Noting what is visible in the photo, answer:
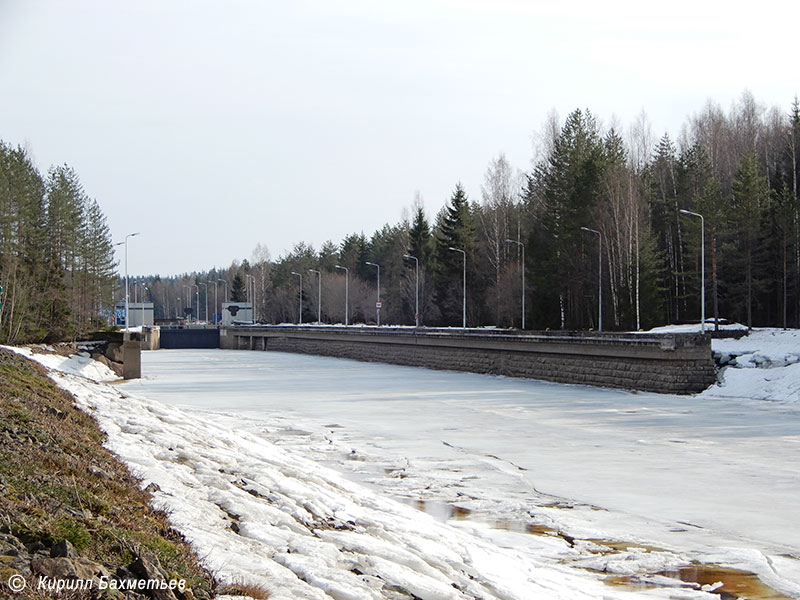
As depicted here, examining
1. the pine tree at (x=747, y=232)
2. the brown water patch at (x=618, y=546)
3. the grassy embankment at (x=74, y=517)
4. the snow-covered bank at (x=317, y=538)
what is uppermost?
the pine tree at (x=747, y=232)

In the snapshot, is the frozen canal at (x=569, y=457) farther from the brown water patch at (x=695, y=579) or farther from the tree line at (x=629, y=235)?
the tree line at (x=629, y=235)

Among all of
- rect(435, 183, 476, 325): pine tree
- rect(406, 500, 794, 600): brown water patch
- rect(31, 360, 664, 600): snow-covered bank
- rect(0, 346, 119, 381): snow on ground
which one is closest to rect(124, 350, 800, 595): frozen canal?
rect(406, 500, 794, 600): brown water patch

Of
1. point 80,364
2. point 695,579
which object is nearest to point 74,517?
point 695,579

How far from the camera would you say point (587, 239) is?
212 feet

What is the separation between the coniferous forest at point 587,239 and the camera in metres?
56.1

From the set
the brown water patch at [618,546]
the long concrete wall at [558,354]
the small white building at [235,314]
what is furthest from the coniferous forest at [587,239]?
the brown water patch at [618,546]

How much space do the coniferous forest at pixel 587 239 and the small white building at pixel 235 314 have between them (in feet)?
91.4

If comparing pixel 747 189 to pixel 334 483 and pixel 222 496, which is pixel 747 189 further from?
pixel 222 496

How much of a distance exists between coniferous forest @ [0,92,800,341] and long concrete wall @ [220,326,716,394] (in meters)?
9.45

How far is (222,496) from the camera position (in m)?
11.0

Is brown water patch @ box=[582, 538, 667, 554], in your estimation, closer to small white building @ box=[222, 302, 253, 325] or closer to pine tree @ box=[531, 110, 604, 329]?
pine tree @ box=[531, 110, 604, 329]

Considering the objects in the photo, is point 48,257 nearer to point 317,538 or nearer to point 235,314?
point 235,314

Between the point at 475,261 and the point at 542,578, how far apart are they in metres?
74.1

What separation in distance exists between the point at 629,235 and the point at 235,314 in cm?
7138
